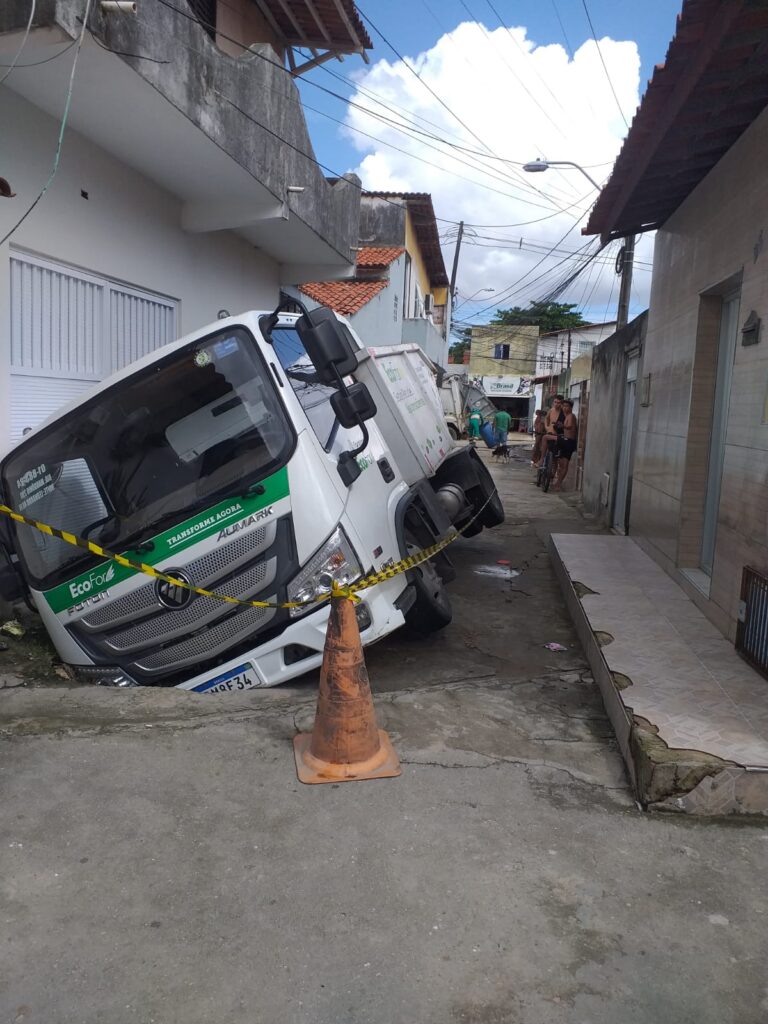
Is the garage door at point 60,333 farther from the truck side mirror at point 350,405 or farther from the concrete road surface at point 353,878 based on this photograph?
the truck side mirror at point 350,405

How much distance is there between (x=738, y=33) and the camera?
3.88 m

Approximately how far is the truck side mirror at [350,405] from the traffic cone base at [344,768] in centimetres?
182

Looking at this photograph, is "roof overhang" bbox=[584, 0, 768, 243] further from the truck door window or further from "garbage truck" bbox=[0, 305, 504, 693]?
the truck door window

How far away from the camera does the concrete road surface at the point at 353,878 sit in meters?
2.15

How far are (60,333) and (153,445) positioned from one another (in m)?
2.58

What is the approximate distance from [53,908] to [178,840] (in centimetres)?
51

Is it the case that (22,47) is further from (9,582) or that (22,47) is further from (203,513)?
(9,582)

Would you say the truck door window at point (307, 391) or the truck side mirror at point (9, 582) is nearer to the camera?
the truck door window at point (307, 391)

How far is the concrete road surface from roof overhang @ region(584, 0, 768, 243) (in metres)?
3.72

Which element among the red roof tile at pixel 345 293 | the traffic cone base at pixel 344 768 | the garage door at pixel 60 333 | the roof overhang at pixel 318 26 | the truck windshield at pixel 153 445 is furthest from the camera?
the red roof tile at pixel 345 293

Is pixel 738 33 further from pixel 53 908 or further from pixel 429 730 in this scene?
pixel 53 908

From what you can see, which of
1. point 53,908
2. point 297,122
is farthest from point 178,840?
point 297,122

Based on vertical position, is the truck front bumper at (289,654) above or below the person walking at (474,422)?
below

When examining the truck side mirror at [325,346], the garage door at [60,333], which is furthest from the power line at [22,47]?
the truck side mirror at [325,346]
